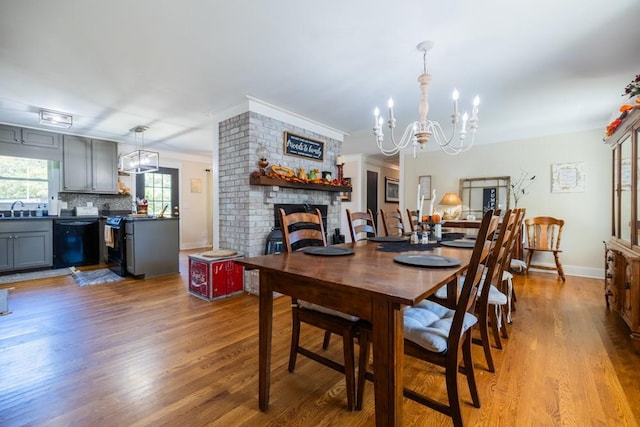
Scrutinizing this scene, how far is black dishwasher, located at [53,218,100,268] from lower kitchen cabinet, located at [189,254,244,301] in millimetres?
2828

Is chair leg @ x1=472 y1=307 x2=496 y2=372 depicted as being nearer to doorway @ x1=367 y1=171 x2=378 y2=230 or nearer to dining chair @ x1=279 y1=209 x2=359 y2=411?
dining chair @ x1=279 y1=209 x2=359 y2=411

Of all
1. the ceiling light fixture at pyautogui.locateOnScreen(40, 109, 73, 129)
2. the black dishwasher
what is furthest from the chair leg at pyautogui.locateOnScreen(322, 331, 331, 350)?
the black dishwasher

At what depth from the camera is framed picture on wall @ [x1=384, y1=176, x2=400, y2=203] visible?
24.9ft

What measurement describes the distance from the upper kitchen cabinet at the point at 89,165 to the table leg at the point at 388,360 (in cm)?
583

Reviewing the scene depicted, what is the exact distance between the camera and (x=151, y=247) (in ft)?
13.3

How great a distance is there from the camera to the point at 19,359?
6.21 feet

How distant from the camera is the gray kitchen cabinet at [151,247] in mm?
3900

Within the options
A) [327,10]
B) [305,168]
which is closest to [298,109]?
[305,168]

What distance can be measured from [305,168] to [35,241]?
4.21 metres

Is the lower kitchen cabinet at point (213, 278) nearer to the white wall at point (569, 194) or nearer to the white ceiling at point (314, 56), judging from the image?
the white ceiling at point (314, 56)

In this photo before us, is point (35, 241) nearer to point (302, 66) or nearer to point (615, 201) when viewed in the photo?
point (302, 66)

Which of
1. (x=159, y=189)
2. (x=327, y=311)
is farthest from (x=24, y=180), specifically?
(x=327, y=311)

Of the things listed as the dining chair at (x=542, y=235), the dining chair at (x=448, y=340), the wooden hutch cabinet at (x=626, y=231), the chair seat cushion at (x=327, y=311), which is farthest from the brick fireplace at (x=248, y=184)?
the dining chair at (x=542, y=235)

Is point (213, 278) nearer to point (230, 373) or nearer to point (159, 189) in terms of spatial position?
point (230, 373)
